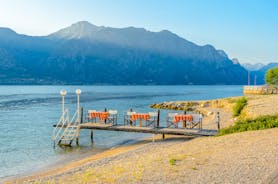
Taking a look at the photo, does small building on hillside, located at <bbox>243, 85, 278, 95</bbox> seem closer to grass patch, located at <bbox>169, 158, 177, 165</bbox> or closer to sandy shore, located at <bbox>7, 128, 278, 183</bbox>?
sandy shore, located at <bbox>7, 128, 278, 183</bbox>

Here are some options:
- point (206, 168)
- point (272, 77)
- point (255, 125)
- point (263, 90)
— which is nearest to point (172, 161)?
point (206, 168)

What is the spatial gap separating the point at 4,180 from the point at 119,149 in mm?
9295

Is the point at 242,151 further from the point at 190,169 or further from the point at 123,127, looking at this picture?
the point at 123,127

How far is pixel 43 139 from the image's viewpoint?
102 feet

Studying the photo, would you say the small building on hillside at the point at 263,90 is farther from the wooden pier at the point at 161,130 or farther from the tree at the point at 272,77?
the wooden pier at the point at 161,130

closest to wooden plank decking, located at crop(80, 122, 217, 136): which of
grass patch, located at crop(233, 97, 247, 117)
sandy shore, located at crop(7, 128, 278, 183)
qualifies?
sandy shore, located at crop(7, 128, 278, 183)

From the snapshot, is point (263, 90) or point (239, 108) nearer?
point (239, 108)

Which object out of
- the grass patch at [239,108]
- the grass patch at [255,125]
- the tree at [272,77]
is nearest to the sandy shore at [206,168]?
the grass patch at [255,125]

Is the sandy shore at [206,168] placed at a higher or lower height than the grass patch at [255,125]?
lower

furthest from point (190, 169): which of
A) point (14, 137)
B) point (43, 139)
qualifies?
point (14, 137)

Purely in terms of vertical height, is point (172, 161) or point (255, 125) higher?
point (255, 125)

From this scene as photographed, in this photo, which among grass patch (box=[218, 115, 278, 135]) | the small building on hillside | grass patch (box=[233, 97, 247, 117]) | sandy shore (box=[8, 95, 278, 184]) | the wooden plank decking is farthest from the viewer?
the small building on hillside

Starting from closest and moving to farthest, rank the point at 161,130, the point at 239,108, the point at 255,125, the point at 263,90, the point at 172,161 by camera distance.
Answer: the point at 172,161 < the point at 255,125 < the point at 161,130 < the point at 239,108 < the point at 263,90

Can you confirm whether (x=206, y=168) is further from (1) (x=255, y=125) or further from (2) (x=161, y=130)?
(2) (x=161, y=130)
